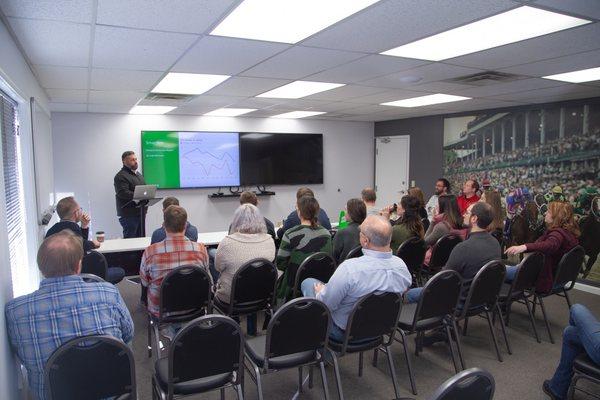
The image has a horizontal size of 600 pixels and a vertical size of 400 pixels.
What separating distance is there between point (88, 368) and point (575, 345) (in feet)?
8.82

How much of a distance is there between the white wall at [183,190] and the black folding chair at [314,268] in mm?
4762

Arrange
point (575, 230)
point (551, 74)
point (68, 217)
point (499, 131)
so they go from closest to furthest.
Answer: point (68, 217) → point (575, 230) → point (551, 74) → point (499, 131)

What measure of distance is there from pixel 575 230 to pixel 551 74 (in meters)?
1.54

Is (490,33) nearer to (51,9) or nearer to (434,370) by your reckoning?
(434,370)

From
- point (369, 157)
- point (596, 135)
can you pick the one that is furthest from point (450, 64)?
point (369, 157)

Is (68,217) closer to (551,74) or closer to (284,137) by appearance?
(551,74)

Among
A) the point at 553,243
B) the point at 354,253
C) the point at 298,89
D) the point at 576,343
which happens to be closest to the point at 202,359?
the point at 354,253

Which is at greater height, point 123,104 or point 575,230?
point 123,104

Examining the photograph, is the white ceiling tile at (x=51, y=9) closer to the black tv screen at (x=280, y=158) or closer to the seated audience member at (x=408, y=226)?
the seated audience member at (x=408, y=226)

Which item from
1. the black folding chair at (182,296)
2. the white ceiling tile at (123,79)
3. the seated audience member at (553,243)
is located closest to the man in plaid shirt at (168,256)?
the black folding chair at (182,296)

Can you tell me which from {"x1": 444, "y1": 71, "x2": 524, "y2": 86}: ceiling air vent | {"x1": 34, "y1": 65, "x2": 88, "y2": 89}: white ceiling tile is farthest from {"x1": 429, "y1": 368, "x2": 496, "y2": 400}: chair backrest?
{"x1": 34, "y1": 65, "x2": 88, "y2": 89}: white ceiling tile

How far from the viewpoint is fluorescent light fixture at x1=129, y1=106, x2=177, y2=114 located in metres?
6.17

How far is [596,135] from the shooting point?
16.9ft

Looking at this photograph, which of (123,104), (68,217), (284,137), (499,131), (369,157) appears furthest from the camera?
(369,157)
